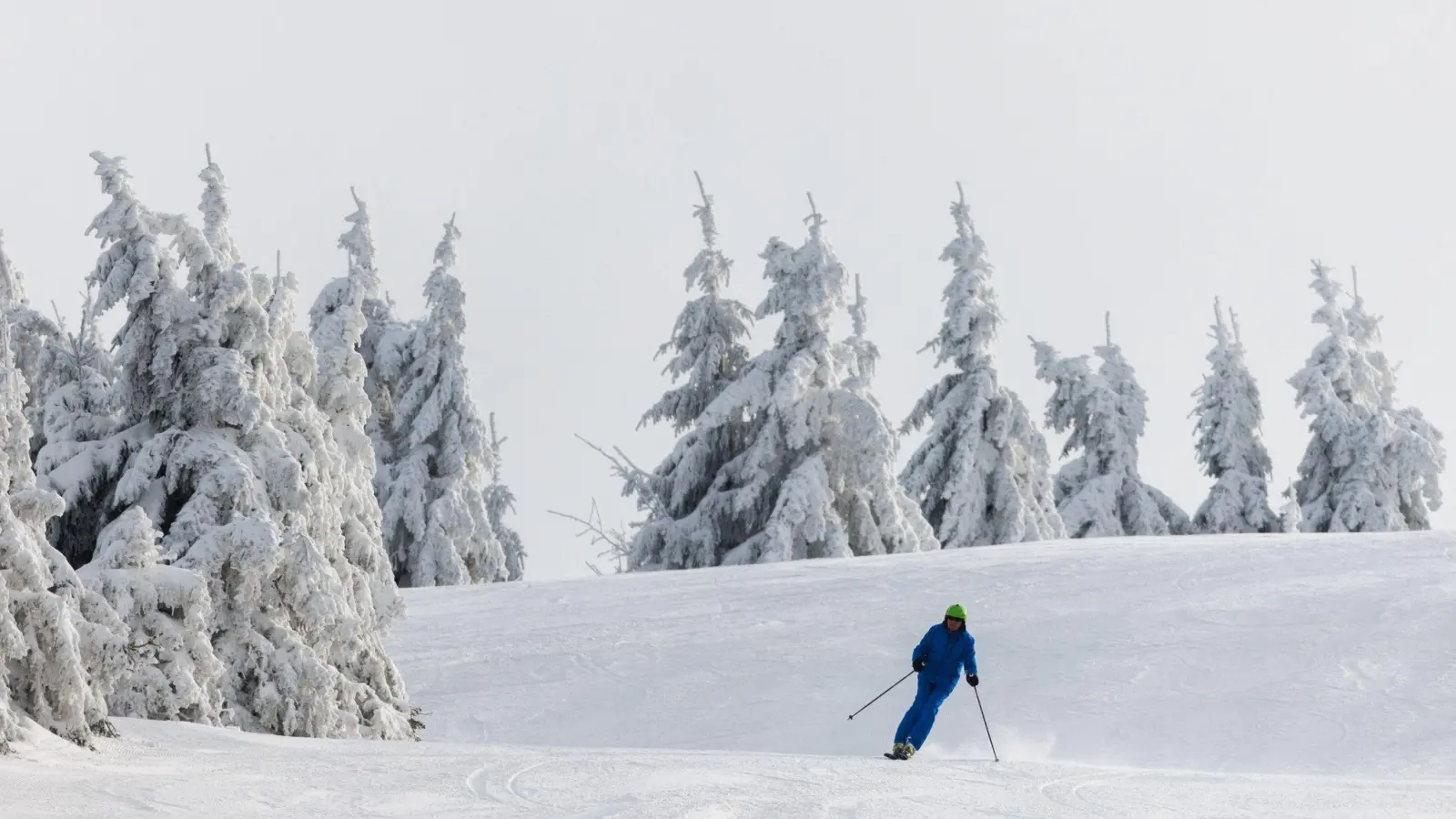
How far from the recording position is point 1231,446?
139ft

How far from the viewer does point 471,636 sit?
21172 mm

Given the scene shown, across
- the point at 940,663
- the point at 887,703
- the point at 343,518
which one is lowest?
the point at 887,703

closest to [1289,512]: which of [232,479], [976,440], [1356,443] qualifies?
[1356,443]

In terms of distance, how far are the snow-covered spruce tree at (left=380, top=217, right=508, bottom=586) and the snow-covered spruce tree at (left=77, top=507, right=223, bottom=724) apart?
21.5 metres

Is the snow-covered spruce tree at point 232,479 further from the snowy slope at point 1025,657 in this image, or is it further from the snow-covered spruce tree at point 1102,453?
the snow-covered spruce tree at point 1102,453

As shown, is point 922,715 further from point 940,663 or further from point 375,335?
point 375,335

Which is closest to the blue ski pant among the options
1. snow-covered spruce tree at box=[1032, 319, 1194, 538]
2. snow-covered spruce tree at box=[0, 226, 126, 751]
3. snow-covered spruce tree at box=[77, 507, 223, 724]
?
snow-covered spruce tree at box=[77, 507, 223, 724]

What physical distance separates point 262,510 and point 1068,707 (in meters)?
9.07

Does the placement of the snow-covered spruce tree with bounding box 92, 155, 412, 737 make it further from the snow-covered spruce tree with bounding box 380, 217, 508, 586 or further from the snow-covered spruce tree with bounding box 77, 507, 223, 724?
the snow-covered spruce tree with bounding box 380, 217, 508, 586

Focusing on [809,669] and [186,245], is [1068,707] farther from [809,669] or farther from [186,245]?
[186,245]

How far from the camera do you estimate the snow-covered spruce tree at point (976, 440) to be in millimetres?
36219

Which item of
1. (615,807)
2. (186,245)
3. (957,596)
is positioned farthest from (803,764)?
(957,596)

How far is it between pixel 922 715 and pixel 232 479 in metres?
7.25

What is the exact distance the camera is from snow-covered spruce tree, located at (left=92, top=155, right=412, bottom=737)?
1463 centimetres
